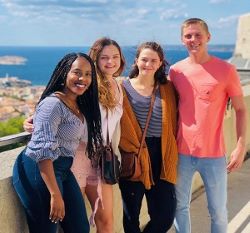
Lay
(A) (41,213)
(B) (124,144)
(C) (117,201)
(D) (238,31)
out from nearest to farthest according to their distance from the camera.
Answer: (A) (41,213)
(B) (124,144)
(C) (117,201)
(D) (238,31)

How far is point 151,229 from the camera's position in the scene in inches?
148

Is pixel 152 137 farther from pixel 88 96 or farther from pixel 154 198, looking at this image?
pixel 88 96

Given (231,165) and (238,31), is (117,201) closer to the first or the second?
(231,165)

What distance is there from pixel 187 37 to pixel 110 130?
93cm

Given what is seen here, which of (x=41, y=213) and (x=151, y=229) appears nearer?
(x=41, y=213)

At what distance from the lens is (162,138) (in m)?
3.53

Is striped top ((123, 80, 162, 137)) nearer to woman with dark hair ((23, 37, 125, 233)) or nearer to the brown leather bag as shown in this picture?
the brown leather bag

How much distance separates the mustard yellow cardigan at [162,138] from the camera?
11.5 ft

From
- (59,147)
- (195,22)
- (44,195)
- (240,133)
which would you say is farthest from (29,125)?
(240,133)

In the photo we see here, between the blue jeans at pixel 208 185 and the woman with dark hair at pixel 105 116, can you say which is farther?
the blue jeans at pixel 208 185

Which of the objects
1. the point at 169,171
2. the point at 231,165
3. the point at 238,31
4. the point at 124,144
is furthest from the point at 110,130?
the point at 238,31

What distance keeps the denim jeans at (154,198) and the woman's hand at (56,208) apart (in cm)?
92

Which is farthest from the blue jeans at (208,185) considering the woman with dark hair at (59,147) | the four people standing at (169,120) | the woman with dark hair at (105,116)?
the woman with dark hair at (59,147)

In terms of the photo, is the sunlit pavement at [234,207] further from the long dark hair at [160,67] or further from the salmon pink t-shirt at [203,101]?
the long dark hair at [160,67]
